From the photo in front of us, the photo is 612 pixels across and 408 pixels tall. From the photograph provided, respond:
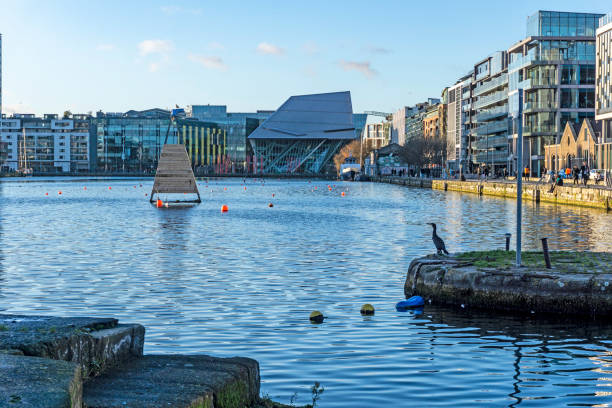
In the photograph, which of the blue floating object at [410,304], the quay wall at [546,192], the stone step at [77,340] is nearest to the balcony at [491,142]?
the quay wall at [546,192]

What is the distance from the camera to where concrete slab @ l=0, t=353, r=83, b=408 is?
5.46 m

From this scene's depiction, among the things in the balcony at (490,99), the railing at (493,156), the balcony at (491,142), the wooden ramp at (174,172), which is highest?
the balcony at (490,99)

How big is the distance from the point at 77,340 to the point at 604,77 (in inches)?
4065

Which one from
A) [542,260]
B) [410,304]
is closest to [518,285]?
[410,304]

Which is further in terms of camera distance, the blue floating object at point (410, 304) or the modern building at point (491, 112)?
the modern building at point (491, 112)

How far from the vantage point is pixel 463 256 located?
2034cm

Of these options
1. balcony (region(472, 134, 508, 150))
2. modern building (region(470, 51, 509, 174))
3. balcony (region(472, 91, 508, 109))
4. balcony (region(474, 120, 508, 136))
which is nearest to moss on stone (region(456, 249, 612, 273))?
modern building (region(470, 51, 509, 174))

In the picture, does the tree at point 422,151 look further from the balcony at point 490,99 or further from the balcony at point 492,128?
the balcony at point 490,99

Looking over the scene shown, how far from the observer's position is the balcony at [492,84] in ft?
511

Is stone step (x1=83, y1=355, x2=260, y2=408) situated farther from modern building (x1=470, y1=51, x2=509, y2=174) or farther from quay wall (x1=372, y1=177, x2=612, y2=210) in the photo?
modern building (x1=470, y1=51, x2=509, y2=174)

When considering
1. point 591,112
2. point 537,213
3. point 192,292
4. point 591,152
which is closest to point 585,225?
point 537,213

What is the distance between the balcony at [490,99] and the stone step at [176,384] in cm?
15048

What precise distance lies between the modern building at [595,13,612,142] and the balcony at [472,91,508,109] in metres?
47.6

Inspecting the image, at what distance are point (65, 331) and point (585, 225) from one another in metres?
39.7
